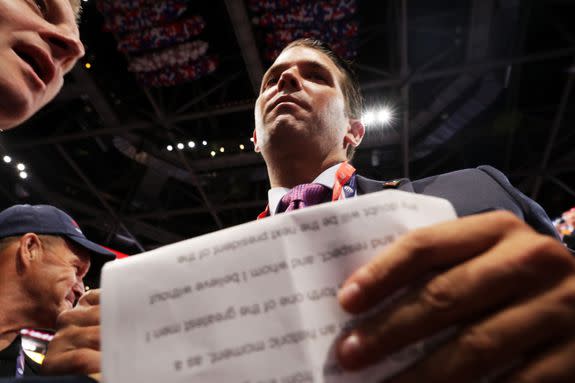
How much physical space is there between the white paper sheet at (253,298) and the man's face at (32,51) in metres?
1.03

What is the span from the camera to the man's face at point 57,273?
5.49 ft

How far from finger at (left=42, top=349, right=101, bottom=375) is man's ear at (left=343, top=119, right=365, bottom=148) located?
1486 millimetres

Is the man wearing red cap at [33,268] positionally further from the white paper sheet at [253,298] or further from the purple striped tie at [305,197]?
the white paper sheet at [253,298]

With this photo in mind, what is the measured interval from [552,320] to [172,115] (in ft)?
21.2

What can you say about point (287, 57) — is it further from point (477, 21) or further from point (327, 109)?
point (477, 21)

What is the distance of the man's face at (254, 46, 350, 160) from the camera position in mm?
1580

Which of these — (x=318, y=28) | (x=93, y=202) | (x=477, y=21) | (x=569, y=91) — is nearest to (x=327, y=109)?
(x=318, y=28)

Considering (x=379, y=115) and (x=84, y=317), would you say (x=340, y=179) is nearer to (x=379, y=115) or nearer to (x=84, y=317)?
(x=84, y=317)

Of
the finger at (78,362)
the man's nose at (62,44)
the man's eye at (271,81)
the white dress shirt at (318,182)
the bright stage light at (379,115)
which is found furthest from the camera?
the bright stage light at (379,115)

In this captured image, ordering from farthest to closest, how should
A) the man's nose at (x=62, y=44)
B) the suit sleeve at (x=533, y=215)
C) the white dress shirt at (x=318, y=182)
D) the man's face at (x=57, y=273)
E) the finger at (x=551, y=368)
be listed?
the man's face at (x=57, y=273), the white dress shirt at (x=318, y=182), the man's nose at (x=62, y=44), the suit sleeve at (x=533, y=215), the finger at (x=551, y=368)

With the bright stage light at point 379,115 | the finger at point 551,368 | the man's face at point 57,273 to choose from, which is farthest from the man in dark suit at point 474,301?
the bright stage light at point 379,115

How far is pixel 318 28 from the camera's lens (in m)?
4.79

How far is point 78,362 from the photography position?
0.64 m

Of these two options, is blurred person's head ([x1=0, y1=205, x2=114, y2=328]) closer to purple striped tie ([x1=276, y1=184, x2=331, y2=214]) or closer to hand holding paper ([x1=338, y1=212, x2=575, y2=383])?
purple striped tie ([x1=276, y1=184, x2=331, y2=214])
